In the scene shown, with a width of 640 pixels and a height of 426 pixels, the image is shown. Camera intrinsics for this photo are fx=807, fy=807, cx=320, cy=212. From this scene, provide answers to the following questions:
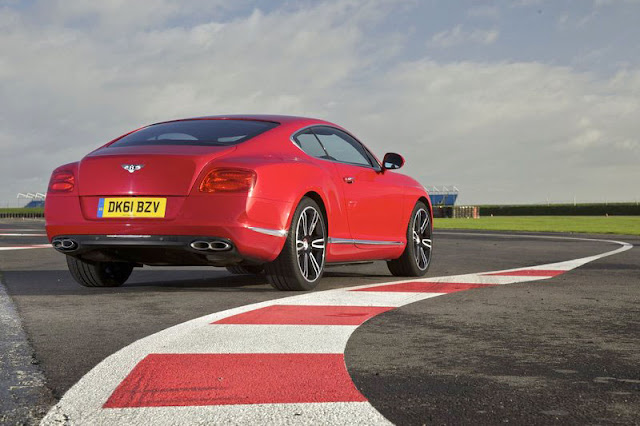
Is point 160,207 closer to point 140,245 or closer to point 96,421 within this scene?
point 140,245

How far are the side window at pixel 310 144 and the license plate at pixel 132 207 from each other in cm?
144

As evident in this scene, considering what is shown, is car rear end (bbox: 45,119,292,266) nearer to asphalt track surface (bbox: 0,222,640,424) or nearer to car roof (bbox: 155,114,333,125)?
asphalt track surface (bbox: 0,222,640,424)

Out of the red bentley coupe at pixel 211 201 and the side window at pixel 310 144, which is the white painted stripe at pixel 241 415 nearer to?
the red bentley coupe at pixel 211 201

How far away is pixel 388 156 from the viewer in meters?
8.12

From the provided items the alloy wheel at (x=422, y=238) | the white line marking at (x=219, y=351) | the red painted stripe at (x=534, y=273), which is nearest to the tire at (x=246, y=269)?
the white line marking at (x=219, y=351)

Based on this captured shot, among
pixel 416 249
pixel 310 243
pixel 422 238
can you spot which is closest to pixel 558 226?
pixel 422 238

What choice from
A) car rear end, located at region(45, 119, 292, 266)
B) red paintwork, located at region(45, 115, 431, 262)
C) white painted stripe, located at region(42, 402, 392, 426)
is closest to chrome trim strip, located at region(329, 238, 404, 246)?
red paintwork, located at region(45, 115, 431, 262)

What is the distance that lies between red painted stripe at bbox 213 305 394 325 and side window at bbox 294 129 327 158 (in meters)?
1.73

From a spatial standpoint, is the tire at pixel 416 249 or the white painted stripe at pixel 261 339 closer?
the white painted stripe at pixel 261 339

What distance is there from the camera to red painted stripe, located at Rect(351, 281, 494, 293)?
691cm

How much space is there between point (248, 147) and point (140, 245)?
1122 millimetres

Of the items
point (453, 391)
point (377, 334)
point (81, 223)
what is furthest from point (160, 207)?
point (453, 391)

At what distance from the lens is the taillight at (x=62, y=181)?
6.35 metres

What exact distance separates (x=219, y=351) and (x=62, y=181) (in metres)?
3.02
